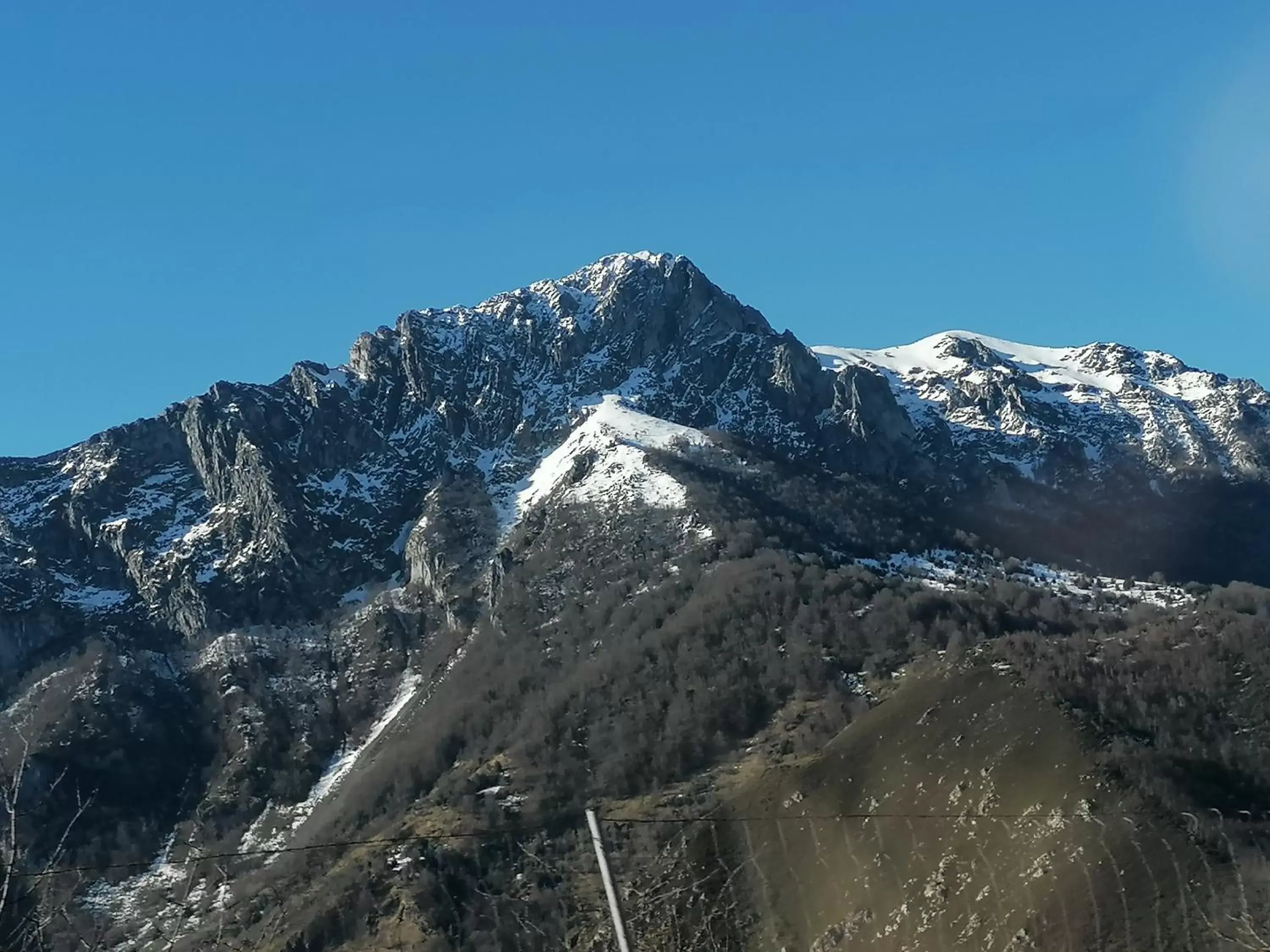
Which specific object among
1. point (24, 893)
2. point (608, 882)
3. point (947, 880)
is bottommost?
point (947, 880)

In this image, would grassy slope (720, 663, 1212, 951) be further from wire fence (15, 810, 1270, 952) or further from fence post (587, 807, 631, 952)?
fence post (587, 807, 631, 952)

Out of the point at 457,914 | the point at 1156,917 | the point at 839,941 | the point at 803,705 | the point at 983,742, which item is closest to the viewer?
the point at 1156,917

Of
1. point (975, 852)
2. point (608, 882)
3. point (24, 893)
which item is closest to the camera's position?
point (24, 893)

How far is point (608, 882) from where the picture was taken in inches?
768

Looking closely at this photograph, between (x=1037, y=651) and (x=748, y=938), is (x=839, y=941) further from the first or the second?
(x=1037, y=651)

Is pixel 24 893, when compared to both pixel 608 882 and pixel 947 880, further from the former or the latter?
pixel 947 880

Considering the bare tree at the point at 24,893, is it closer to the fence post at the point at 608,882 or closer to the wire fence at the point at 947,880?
the fence post at the point at 608,882

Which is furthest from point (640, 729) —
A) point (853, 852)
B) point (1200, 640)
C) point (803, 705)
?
point (853, 852)

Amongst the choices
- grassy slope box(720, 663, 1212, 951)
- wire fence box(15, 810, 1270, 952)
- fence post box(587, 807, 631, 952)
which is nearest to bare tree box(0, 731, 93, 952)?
fence post box(587, 807, 631, 952)

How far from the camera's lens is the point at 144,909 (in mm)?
181875

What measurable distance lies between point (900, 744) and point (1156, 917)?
5477 centimetres

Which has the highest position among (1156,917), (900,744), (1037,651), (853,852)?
(1037,651)

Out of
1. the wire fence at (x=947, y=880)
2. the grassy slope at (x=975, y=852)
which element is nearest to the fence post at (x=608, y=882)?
the wire fence at (x=947, y=880)

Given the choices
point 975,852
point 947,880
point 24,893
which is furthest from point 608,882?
point 975,852
